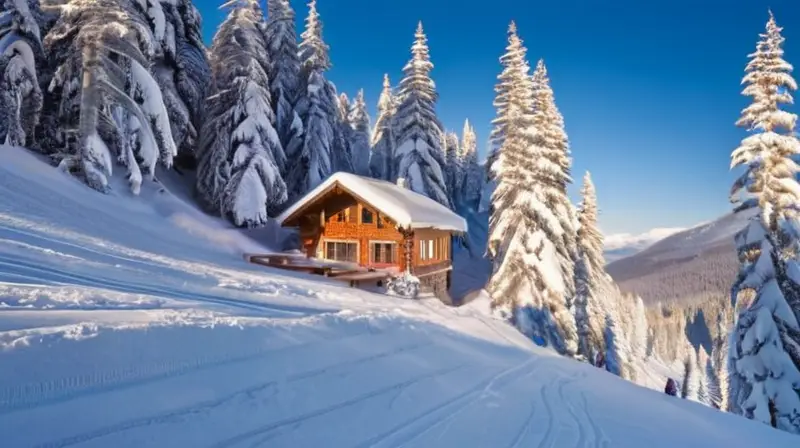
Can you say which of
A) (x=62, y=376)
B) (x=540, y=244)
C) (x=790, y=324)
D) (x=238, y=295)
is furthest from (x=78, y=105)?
(x=790, y=324)

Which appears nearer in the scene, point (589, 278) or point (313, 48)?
point (589, 278)

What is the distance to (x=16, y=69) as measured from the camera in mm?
20516

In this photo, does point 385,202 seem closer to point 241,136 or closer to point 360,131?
point 241,136

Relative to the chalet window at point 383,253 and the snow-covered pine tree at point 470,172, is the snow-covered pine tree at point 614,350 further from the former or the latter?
the snow-covered pine tree at point 470,172

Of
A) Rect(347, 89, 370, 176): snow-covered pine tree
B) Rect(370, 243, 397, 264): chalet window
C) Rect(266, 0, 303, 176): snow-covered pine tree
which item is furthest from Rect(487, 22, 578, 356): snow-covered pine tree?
Rect(347, 89, 370, 176): snow-covered pine tree

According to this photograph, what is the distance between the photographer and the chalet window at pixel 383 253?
27.2 meters

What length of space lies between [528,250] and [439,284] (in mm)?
9395

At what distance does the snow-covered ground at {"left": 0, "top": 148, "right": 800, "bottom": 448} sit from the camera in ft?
18.1

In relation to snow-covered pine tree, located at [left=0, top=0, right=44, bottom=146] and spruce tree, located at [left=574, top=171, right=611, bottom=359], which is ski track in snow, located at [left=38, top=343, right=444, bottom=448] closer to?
snow-covered pine tree, located at [left=0, top=0, right=44, bottom=146]

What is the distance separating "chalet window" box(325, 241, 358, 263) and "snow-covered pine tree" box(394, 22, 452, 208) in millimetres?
10114

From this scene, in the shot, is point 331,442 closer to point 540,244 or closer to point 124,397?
point 124,397

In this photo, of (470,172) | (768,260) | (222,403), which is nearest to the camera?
(222,403)

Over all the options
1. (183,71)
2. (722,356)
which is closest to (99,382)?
(722,356)

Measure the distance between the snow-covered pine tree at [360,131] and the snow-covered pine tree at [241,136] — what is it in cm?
3457
